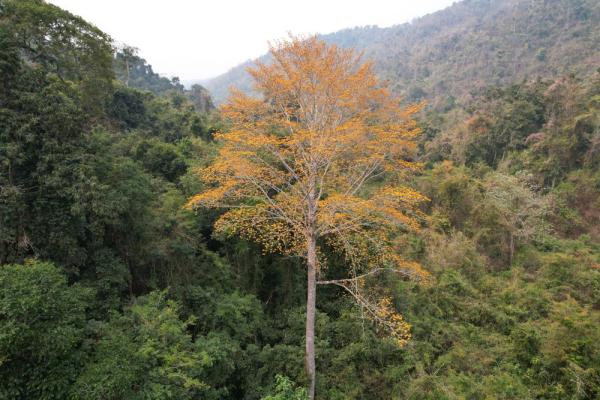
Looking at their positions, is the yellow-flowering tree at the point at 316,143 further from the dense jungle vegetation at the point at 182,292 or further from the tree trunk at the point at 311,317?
the dense jungle vegetation at the point at 182,292

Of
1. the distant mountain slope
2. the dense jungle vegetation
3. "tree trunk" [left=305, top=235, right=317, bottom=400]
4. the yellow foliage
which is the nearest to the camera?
the dense jungle vegetation

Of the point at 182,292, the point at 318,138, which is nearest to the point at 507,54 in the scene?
the point at 318,138

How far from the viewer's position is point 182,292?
8.94 metres

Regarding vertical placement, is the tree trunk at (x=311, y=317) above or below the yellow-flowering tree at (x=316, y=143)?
below

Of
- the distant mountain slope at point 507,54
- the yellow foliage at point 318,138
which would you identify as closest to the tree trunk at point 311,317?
the yellow foliage at point 318,138

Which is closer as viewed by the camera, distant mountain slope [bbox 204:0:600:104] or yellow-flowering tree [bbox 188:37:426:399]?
yellow-flowering tree [bbox 188:37:426:399]

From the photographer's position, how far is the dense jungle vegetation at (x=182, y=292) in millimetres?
5457

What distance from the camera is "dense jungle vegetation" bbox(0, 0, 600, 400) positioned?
546cm

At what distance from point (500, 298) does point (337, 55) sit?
974 centimetres

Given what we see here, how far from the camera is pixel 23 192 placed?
6.89 m

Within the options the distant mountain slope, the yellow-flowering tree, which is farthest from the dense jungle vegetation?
the distant mountain slope

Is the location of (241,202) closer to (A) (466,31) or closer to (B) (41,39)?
(B) (41,39)

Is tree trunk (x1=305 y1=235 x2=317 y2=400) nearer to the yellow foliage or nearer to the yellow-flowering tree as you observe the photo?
the yellow-flowering tree

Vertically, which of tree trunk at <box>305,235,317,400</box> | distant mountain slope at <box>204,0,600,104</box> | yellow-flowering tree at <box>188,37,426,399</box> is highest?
yellow-flowering tree at <box>188,37,426,399</box>
